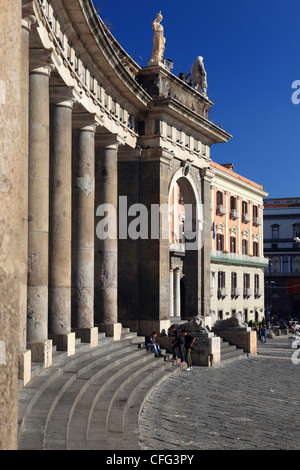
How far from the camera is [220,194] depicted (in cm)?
4681

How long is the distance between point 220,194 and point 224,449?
1488 inches

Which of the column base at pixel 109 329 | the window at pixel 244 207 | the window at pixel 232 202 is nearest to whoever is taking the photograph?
the column base at pixel 109 329

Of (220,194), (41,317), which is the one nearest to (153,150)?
(41,317)

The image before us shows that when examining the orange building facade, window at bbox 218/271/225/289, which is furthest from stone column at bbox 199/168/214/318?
window at bbox 218/271/225/289

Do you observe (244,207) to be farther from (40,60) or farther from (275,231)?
(40,60)

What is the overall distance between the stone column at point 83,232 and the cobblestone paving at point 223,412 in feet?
8.51

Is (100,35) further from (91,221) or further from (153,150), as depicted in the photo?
(153,150)

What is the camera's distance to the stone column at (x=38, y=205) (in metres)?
11.8

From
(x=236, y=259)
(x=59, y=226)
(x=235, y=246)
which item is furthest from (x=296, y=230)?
(x=59, y=226)

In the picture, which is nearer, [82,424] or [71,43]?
[82,424]

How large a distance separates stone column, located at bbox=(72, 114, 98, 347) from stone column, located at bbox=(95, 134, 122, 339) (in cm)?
218

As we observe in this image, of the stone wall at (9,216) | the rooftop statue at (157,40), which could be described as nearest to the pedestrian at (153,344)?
the rooftop statue at (157,40)

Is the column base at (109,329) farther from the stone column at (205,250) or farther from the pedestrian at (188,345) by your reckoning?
the stone column at (205,250)

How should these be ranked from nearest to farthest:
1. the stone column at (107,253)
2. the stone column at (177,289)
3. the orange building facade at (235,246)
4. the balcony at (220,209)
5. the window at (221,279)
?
the stone column at (107,253)
the stone column at (177,289)
the orange building facade at (235,246)
the window at (221,279)
the balcony at (220,209)
